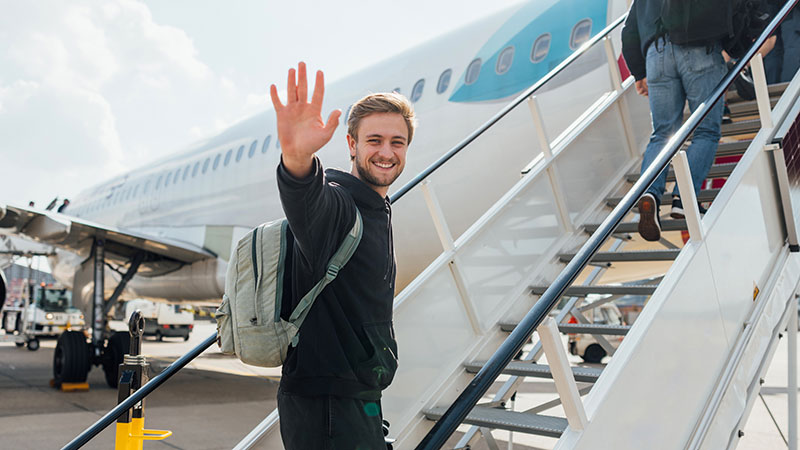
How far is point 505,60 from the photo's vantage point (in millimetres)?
6082

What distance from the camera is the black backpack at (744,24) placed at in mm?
3459

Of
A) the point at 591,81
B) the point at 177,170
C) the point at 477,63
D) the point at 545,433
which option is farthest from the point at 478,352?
the point at 177,170

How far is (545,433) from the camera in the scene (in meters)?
2.73

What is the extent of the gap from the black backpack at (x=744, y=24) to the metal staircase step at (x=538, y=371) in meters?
1.88

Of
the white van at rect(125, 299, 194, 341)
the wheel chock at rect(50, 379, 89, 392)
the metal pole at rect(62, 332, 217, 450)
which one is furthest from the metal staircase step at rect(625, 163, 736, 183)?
the white van at rect(125, 299, 194, 341)

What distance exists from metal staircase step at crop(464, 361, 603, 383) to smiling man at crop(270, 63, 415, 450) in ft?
5.43

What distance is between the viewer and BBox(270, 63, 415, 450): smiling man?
129 centimetres

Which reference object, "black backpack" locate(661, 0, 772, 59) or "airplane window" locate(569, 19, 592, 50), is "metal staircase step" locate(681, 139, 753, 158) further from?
"airplane window" locate(569, 19, 592, 50)

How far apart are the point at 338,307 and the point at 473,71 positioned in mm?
5257

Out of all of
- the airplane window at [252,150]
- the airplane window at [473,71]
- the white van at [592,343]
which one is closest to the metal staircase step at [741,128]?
the airplane window at [473,71]

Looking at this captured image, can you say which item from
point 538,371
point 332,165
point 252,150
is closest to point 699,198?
point 538,371

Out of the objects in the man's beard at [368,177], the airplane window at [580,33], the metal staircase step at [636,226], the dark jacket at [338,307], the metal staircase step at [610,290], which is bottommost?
the dark jacket at [338,307]

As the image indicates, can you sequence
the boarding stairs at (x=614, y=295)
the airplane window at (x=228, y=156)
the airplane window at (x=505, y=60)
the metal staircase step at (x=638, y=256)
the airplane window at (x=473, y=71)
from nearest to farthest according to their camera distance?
1. the boarding stairs at (x=614, y=295)
2. the metal staircase step at (x=638, y=256)
3. the airplane window at (x=505, y=60)
4. the airplane window at (x=473, y=71)
5. the airplane window at (x=228, y=156)

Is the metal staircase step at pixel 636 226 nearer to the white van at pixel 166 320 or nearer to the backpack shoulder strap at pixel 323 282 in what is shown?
the backpack shoulder strap at pixel 323 282
